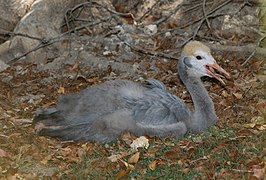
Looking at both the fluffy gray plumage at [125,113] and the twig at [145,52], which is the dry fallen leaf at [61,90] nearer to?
the fluffy gray plumage at [125,113]

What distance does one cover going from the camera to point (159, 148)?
22.0 feet

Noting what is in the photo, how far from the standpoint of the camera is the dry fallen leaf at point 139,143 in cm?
674

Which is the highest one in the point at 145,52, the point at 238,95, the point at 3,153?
the point at 145,52

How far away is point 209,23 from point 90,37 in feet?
6.06

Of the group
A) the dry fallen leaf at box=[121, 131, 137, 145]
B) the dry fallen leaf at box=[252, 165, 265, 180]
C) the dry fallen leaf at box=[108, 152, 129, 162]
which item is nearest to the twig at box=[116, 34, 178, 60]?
the dry fallen leaf at box=[121, 131, 137, 145]

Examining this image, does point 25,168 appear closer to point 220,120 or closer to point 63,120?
point 63,120

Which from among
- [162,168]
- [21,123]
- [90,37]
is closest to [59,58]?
[90,37]

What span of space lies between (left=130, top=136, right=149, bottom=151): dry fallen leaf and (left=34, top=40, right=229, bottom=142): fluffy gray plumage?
12cm

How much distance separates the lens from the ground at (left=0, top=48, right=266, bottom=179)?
619 cm

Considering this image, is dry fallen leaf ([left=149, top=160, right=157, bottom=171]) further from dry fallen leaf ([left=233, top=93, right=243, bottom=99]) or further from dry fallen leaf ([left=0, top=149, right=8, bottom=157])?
dry fallen leaf ([left=233, top=93, right=243, bottom=99])

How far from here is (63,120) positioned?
720 cm

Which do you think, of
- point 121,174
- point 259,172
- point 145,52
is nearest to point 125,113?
point 121,174

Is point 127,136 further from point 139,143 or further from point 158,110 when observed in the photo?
point 158,110

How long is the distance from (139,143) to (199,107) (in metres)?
0.95
